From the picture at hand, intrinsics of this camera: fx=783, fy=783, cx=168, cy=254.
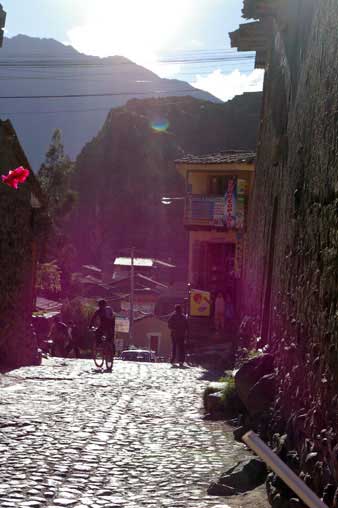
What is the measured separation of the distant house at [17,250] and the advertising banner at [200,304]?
1331cm

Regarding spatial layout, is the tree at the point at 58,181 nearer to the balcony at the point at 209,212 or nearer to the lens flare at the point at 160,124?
the balcony at the point at 209,212

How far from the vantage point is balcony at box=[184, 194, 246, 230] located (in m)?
31.4

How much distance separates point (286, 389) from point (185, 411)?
433 cm

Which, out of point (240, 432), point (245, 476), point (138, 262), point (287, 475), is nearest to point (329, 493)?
point (245, 476)

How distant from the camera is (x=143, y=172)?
87062mm

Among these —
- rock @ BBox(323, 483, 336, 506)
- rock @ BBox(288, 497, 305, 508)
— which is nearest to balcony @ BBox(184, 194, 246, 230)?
rock @ BBox(288, 497, 305, 508)

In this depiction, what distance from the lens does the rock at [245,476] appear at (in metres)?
6.49

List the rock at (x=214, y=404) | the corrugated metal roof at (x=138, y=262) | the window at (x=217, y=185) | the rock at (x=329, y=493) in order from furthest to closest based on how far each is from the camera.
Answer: the corrugated metal roof at (x=138, y=262), the window at (x=217, y=185), the rock at (x=214, y=404), the rock at (x=329, y=493)

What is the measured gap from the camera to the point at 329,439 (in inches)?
190

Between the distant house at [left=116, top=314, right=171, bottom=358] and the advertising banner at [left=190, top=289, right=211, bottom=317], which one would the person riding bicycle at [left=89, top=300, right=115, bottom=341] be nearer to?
the advertising banner at [left=190, top=289, right=211, bottom=317]

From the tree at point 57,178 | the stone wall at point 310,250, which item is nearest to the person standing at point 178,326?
the stone wall at point 310,250

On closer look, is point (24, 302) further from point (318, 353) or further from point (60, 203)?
point (60, 203)

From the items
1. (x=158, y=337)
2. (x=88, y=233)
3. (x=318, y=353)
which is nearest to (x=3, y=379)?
(x=318, y=353)

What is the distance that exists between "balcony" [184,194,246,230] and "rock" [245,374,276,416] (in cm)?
2232
